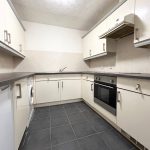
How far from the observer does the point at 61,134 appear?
1.46m

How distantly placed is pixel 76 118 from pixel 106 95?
29.1 inches

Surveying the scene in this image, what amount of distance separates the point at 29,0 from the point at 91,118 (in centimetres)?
254

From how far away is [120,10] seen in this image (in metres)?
1.60

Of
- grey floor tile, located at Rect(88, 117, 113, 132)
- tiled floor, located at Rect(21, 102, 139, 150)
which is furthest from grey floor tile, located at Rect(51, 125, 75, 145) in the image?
grey floor tile, located at Rect(88, 117, 113, 132)

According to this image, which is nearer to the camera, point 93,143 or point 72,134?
point 93,143

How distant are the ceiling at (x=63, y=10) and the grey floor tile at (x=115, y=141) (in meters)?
2.31

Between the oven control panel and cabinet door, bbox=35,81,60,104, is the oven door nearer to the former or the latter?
the oven control panel

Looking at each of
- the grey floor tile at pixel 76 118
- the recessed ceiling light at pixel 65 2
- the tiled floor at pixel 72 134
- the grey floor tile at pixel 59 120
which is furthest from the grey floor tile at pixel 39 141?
the recessed ceiling light at pixel 65 2

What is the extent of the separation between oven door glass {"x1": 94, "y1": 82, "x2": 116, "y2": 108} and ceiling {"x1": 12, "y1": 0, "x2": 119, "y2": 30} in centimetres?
161

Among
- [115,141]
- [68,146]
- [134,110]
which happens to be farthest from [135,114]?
[68,146]

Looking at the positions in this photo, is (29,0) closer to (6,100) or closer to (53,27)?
(53,27)

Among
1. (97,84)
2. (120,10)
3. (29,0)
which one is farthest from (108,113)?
(29,0)

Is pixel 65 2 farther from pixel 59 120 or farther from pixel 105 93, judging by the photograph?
pixel 59 120

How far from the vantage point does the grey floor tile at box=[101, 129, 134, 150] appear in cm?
120
